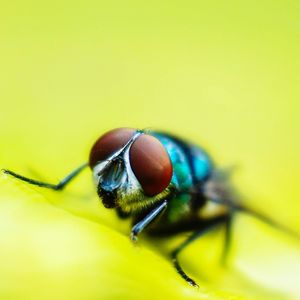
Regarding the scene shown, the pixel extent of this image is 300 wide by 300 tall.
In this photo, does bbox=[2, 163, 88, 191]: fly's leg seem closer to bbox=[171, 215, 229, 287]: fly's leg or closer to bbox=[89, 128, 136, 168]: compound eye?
bbox=[89, 128, 136, 168]: compound eye

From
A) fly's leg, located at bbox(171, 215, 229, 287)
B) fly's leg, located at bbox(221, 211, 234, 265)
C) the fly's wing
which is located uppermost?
the fly's wing

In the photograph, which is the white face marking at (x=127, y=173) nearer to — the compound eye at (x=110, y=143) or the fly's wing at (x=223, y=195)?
the compound eye at (x=110, y=143)

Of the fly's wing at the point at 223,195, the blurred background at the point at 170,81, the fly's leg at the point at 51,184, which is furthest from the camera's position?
the blurred background at the point at 170,81

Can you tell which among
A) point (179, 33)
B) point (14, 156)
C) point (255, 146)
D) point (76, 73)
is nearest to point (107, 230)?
point (14, 156)

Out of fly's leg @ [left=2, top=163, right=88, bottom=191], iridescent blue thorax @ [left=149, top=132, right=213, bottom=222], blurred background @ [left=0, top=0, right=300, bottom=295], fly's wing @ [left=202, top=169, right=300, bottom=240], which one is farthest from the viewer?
blurred background @ [left=0, top=0, right=300, bottom=295]

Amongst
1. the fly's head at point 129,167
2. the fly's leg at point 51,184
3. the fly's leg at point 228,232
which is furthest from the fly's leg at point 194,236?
the fly's leg at point 51,184

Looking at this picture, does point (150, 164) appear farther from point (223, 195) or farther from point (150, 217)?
point (223, 195)

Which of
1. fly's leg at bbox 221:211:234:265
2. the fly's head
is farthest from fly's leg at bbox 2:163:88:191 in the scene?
fly's leg at bbox 221:211:234:265
